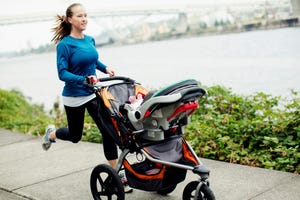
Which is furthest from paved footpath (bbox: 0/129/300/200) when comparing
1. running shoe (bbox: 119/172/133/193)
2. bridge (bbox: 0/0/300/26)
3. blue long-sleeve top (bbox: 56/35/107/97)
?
bridge (bbox: 0/0/300/26)

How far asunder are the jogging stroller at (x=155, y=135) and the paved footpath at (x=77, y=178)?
0.50m

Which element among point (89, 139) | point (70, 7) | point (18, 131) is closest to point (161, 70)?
point (18, 131)

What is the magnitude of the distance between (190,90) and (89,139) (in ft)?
12.3

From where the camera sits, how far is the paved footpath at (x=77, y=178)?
3969 millimetres

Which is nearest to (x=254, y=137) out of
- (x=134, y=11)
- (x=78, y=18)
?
(x=78, y=18)

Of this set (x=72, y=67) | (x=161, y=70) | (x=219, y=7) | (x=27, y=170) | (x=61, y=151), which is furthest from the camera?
(x=219, y=7)

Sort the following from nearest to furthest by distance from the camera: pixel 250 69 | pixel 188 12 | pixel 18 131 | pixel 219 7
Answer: pixel 18 131, pixel 250 69, pixel 219 7, pixel 188 12

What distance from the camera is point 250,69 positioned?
37.3ft

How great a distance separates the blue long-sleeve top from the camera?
383cm

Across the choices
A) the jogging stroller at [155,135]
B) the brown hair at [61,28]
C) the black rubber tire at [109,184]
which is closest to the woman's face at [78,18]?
the brown hair at [61,28]

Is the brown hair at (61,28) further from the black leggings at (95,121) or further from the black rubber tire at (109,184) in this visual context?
the black rubber tire at (109,184)

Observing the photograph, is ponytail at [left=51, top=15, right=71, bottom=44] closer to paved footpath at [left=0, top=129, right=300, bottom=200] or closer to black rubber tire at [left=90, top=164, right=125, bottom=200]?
black rubber tire at [left=90, top=164, right=125, bottom=200]

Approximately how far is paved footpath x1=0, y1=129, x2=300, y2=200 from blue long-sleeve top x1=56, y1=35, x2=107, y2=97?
3.10ft

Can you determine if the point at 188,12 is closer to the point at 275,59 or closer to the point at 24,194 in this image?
the point at 275,59
